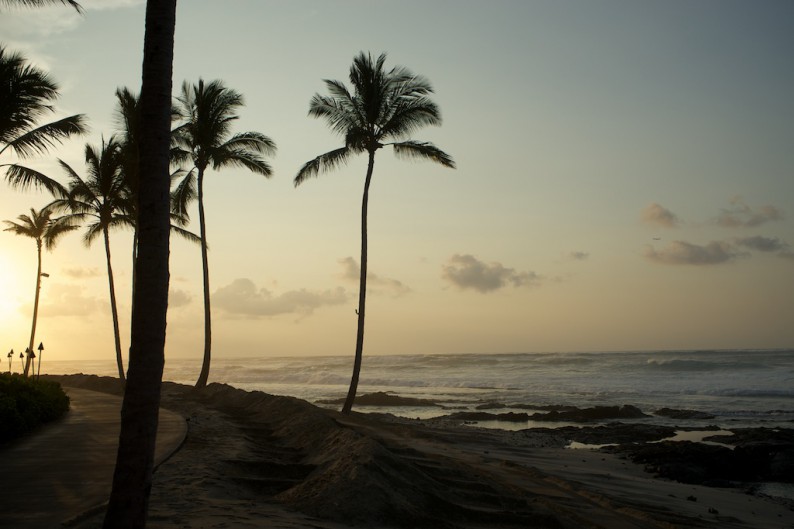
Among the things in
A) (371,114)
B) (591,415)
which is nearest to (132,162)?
(371,114)

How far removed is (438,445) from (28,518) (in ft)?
30.4

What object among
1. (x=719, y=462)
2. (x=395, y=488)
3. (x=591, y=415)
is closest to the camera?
(x=395, y=488)

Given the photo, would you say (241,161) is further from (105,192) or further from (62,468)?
(62,468)

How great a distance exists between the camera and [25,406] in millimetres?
12352

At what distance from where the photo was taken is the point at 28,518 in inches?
228

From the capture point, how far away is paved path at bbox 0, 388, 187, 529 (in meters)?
6.02

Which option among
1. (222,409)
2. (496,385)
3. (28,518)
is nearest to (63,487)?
(28,518)

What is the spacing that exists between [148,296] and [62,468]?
4.85 metres

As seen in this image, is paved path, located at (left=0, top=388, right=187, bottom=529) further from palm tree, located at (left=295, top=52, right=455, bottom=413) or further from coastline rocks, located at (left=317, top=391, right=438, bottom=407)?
coastline rocks, located at (left=317, top=391, right=438, bottom=407)

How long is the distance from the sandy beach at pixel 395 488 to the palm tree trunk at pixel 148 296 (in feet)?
3.61

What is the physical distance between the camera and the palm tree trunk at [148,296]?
4.69 m

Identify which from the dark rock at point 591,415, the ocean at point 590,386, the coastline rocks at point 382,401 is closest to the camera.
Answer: the dark rock at point 591,415

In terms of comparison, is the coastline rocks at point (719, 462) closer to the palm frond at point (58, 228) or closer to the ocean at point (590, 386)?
the ocean at point (590, 386)

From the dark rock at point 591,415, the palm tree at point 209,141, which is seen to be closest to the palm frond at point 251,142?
the palm tree at point 209,141
